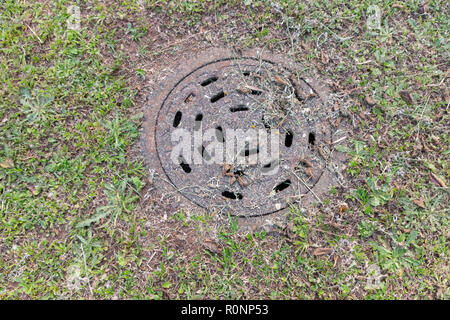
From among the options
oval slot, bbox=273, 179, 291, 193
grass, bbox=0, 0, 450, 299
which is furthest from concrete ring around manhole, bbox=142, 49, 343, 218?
grass, bbox=0, 0, 450, 299

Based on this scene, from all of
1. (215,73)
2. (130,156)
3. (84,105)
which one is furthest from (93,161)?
(215,73)

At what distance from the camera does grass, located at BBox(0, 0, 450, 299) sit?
2.15 m

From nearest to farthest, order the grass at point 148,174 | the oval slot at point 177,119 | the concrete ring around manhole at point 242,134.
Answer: the grass at point 148,174, the concrete ring around manhole at point 242,134, the oval slot at point 177,119

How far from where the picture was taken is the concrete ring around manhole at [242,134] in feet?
7.48

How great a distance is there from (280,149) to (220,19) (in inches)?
40.5

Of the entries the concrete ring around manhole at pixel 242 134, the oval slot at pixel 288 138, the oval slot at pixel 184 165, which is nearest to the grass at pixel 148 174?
the concrete ring around manhole at pixel 242 134

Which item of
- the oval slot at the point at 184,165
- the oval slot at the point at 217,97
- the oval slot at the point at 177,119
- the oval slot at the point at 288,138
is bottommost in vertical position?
the oval slot at the point at 184,165

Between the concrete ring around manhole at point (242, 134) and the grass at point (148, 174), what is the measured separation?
113 millimetres

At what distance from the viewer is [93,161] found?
92.5 inches

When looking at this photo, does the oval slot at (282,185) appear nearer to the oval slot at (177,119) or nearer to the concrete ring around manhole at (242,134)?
the concrete ring around manhole at (242,134)

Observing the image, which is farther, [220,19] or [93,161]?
[220,19]

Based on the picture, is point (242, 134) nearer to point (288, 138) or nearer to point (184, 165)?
point (288, 138)

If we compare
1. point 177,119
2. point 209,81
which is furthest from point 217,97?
point 177,119

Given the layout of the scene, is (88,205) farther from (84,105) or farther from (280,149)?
(280,149)
